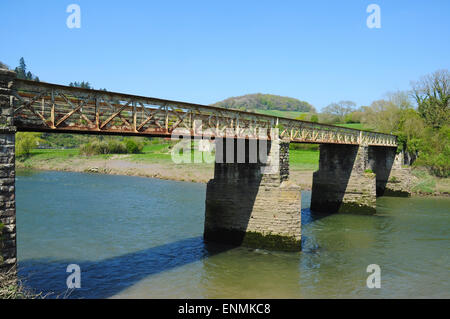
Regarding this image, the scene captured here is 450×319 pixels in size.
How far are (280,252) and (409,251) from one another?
648cm

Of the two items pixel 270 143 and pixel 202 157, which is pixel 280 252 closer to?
pixel 270 143

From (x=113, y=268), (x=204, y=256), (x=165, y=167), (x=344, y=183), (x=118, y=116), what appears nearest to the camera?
(x=118, y=116)

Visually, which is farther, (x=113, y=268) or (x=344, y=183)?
(x=344, y=183)

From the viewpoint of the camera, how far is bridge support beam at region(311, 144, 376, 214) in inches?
1136

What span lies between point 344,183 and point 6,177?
80.5ft

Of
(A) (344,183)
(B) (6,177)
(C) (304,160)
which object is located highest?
(B) (6,177)

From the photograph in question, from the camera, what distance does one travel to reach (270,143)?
18.9 m

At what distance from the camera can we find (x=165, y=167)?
56531mm

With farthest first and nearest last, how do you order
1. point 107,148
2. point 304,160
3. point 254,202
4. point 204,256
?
point 107,148, point 304,160, point 254,202, point 204,256

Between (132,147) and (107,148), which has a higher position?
(132,147)

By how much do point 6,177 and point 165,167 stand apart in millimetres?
47629

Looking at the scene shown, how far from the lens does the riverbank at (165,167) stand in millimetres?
41969

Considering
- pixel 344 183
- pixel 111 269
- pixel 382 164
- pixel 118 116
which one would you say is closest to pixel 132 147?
pixel 382 164

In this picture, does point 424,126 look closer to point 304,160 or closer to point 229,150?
point 304,160
